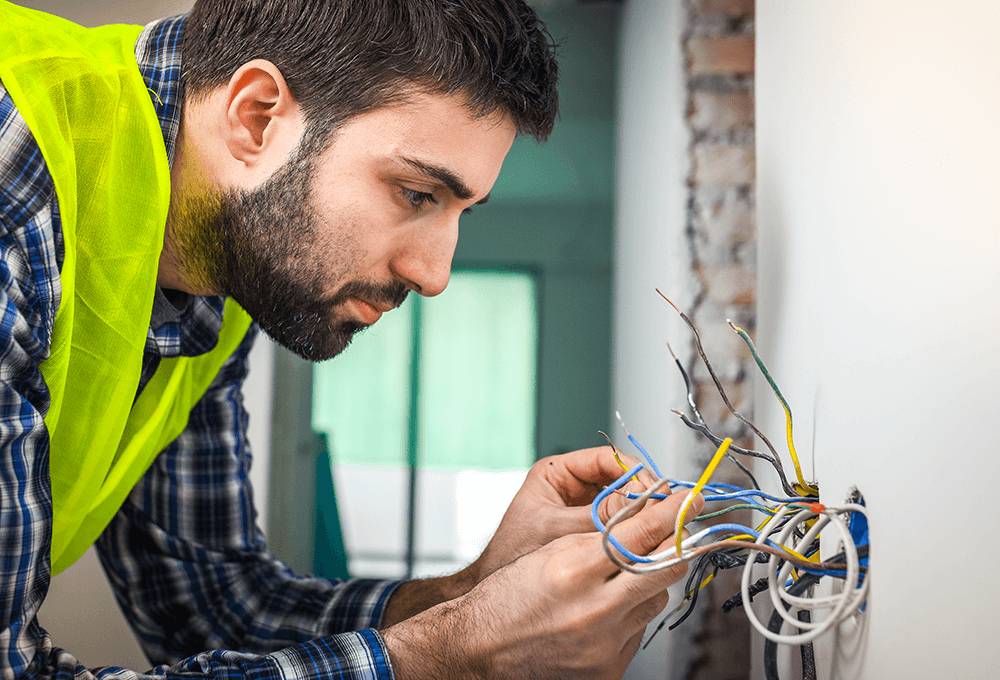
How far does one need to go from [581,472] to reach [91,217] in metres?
0.63

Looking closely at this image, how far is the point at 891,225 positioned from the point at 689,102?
70 centimetres

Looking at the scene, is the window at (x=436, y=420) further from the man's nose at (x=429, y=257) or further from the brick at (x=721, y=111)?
the man's nose at (x=429, y=257)

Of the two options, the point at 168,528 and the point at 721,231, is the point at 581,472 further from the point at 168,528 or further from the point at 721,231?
the point at 168,528

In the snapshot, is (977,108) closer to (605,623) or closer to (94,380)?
(605,623)

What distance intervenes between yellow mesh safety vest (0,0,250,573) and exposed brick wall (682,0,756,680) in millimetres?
805

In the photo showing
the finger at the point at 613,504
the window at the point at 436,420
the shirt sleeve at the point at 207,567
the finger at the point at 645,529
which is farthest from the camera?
the window at the point at 436,420

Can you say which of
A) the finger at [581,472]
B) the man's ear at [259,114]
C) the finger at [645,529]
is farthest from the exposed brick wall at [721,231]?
the man's ear at [259,114]

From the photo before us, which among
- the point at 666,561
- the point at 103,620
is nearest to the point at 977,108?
the point at 666,561

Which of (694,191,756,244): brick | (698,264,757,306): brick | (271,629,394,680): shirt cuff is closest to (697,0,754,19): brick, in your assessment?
(694,191,756,244): brick

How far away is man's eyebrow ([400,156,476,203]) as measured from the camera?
0.79 m

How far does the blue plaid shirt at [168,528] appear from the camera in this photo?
0.65 meters

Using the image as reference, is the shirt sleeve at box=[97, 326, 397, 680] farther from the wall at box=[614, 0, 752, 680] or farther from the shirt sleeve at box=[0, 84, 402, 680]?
the wall at box=[614, 0, 752, 680]

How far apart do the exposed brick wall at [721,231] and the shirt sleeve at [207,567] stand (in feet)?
1.83

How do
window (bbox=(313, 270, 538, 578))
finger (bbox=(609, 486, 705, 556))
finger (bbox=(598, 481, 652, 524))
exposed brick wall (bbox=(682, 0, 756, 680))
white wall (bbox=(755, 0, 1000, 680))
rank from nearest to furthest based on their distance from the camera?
white wall (bbox=(755, 0, 1000, 680)) < finger (bbox=(609, 486, 705, 556)) < finger (bbox=(598, 481, 652, 524)) < exposed brick wall (bbox=(682, 0, 756, 680)) < window (bbox=(313, 270, 538, 578))
